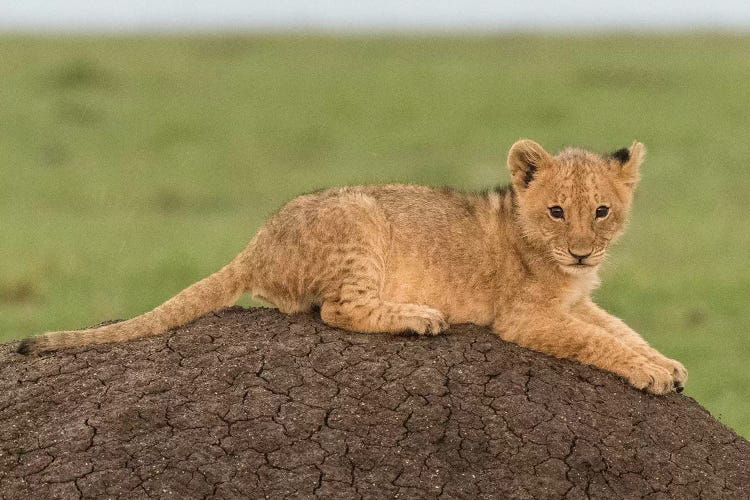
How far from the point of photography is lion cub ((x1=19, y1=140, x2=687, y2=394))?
659cm

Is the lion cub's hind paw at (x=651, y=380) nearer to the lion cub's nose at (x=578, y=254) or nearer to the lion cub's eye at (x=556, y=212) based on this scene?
the lion cub's nose at (x=578, y=254)

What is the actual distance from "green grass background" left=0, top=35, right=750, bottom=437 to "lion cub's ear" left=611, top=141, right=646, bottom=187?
10.8ft

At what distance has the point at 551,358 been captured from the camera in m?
6.61

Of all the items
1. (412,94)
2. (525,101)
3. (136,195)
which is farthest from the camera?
(412,94)

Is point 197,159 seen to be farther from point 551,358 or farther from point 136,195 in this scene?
point 551,358

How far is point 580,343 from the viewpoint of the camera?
261 inches

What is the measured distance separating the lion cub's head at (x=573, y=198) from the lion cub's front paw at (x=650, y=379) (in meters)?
0.61

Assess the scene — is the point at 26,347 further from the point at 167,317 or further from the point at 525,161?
the point at 525,161

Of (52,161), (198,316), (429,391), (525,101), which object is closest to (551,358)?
(429,391)

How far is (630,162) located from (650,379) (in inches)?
46.8

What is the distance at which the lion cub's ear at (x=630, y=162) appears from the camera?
6855 millimetres

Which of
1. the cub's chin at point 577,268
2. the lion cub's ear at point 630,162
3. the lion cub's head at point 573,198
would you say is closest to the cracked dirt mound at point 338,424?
the cub's chin at point 577,268

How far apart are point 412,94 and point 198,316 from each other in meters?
24.2

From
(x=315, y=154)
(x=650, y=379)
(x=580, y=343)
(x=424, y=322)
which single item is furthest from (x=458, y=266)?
(x=315, y=154)
